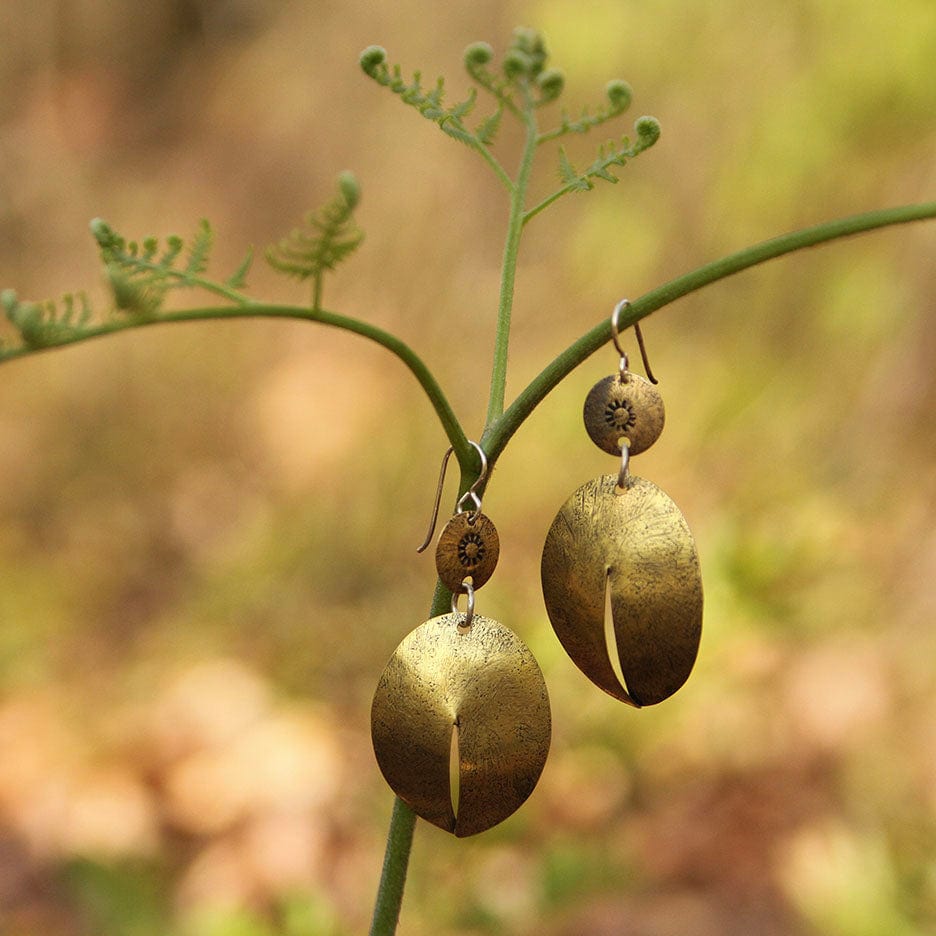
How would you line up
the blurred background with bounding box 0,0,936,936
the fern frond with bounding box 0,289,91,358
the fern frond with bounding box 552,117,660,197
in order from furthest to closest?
the blurred background with bounding box 0,0,936,936 < the fern frond with bounding box 552,117,660,197 < the fern frond with bounding box 0,289,91,358

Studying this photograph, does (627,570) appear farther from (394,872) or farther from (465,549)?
(394,872)

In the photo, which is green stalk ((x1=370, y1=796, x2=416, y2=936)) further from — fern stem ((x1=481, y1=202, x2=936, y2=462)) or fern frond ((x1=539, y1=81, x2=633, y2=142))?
fern frond ((x1=539, y1=81, x2=633, y2=142))

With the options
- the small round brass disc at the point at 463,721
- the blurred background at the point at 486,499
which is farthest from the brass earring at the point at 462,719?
the blurred background at the point at 486,499

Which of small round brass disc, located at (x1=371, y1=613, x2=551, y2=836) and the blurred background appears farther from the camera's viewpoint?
the blurred background

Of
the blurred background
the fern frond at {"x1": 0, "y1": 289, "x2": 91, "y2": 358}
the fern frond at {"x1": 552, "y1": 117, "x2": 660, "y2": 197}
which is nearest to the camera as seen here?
the fern frond at {"x1": 0, "y1": 289, "x2": 91, "y2": 358}

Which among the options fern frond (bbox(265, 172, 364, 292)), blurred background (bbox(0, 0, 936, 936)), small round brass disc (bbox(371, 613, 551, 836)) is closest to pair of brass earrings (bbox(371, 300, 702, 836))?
small round brass disc (bbox(371, 613, 551, 836))

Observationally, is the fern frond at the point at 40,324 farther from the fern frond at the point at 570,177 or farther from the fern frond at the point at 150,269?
the fern frond at the point at 570,177

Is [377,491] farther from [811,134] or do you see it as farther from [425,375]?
[425,375]

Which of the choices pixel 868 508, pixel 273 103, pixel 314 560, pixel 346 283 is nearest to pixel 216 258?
pixel 273 103
